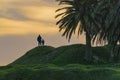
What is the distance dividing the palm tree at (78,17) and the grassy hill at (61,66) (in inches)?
280

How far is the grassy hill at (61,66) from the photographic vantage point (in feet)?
174

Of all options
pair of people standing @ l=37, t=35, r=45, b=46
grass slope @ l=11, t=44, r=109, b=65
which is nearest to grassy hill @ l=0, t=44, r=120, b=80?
grass slope @ l=11, t=44, r=109, b=65

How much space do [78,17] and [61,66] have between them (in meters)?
13.5

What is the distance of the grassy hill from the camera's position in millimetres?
53125

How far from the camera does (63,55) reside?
98.5 meters

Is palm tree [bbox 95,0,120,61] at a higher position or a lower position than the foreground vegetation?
higher

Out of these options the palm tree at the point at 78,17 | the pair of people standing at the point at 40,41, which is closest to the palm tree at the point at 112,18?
the palm tree at the point at 78,17

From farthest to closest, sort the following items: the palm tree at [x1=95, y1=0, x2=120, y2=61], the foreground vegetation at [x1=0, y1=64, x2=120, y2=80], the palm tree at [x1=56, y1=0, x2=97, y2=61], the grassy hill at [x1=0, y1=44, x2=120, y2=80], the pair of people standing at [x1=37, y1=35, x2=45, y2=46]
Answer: the pair of people standing at [x1=37, y1=35, x2=45, y2=46] < the palm tree at [x1=56, y1=0, x2=97, y2=61] < the palm tree at [x1=95, y1=0, x2=120, y2=61] < the grassy hill at [x1=0, y1=44, x2=120, y2=80] < the foreground vegetation at [x1=0, y1=64, x2=120, y2=80]

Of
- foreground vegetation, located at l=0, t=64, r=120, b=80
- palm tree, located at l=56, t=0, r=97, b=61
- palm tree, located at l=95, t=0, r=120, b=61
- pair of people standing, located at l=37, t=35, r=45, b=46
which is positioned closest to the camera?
foreground vegetation, located at l=0, t=64, r=120, b=80

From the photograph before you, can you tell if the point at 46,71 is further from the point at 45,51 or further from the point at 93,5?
the point at 45,51

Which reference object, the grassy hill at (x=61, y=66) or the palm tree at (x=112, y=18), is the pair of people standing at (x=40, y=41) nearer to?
the grassy hill at (x=61, y=66)

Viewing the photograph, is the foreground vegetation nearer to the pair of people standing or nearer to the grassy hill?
the grassy hill

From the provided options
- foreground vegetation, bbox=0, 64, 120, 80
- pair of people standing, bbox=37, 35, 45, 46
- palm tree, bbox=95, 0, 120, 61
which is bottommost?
foreground vegetation, bbox=0, 64, 120, 80

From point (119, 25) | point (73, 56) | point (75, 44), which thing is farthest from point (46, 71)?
point (75, 44)
